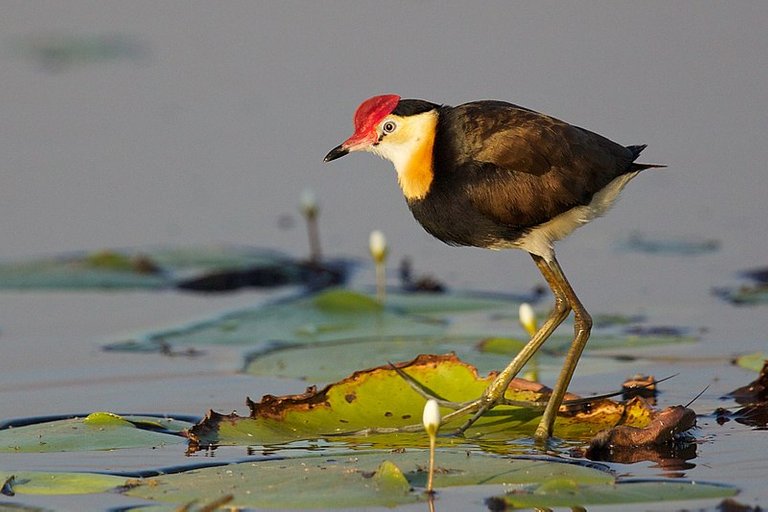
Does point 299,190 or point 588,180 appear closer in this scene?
point 588,180

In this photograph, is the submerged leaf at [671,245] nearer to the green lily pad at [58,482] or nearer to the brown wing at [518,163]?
the brown wing at [518,163]

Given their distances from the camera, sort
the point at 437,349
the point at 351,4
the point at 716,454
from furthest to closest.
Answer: the point at 351,4 → the point at 437,349 → the point at 716,454

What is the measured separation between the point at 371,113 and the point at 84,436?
1.99 metres

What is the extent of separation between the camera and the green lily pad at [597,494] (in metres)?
5.46

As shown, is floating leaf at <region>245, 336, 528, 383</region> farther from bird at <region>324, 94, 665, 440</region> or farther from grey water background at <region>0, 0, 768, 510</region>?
bird at <region>324, 94, 665, 440</region>

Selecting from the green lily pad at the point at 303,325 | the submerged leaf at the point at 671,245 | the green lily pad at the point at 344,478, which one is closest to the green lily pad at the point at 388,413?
the green lily pad at the point at 344,478

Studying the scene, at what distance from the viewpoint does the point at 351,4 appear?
56.1 ft

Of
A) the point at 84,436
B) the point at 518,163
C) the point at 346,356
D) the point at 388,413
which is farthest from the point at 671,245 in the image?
the point at 84,436

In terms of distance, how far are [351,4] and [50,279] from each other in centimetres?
794

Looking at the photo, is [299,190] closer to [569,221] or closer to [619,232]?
[619,232]

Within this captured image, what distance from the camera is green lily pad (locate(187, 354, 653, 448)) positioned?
21.5 ft

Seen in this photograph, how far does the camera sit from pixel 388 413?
6.78 metres

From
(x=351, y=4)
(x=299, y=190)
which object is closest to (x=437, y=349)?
(x=299, y=190)

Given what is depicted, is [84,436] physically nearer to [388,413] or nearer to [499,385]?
[388,413]
